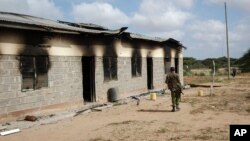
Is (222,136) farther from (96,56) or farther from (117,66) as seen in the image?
(117,66)

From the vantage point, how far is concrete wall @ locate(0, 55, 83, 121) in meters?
12.7

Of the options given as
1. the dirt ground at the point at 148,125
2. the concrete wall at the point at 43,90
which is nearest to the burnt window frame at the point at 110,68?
the concrete wall at the point at 43,90

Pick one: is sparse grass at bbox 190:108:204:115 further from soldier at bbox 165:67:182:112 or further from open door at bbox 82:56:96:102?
open door at bbox 82:56:96:102

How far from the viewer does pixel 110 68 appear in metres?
19.3

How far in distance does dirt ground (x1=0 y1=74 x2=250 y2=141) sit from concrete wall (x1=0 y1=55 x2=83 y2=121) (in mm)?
1336

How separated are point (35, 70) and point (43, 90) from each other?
856 mm

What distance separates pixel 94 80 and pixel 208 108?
5.35 metres

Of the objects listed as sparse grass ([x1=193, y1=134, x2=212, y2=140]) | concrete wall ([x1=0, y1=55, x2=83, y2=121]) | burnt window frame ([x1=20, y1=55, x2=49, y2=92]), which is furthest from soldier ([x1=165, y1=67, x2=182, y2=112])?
sparse grass ([x1=193, y1=134, x2=212, y2=140])

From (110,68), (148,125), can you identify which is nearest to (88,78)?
(110,68)

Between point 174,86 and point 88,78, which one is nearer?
point 174,86

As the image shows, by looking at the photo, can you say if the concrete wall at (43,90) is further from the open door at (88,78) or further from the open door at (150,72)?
the open door at (150,72)

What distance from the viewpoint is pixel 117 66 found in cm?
1997

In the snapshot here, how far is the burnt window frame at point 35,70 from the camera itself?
44.2ft

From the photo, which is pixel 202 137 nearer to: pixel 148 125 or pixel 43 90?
pixel 148 125
